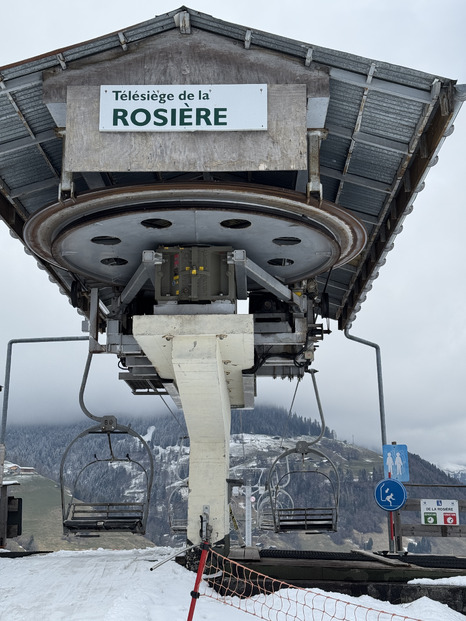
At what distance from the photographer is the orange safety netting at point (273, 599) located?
1236cm

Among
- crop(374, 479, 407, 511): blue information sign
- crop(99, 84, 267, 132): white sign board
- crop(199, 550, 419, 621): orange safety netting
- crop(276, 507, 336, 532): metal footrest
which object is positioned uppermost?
crop(99, 84, 267, 132): white sign board

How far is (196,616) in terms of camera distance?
1194 centimetres

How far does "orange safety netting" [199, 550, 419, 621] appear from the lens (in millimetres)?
12359

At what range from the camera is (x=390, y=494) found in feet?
55.6

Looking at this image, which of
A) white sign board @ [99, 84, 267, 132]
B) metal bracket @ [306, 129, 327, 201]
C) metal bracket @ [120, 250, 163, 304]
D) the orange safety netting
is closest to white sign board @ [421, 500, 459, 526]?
the orange safety netting

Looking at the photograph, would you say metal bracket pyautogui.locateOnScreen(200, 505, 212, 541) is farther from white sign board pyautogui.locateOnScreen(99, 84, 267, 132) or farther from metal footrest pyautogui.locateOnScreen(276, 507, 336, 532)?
white sign board pyautogui.locateOnScreen(99, 84, 267, 132)

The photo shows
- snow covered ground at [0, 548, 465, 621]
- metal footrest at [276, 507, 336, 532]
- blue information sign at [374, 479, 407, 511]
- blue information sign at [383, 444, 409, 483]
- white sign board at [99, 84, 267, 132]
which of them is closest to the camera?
snow covered ground at [0, 548, 465, 621]

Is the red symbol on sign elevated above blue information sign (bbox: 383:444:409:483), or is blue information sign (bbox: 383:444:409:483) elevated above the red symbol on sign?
blue information sign (bbox: 383:444:409:483)

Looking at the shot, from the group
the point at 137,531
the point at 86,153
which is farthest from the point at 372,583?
the point at 86,153

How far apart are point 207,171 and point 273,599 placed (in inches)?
291

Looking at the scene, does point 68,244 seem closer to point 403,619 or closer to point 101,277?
point 101,277

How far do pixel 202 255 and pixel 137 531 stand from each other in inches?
290

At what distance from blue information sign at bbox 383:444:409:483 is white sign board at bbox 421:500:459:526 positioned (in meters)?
0.83

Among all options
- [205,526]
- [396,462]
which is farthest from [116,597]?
[396,462]
